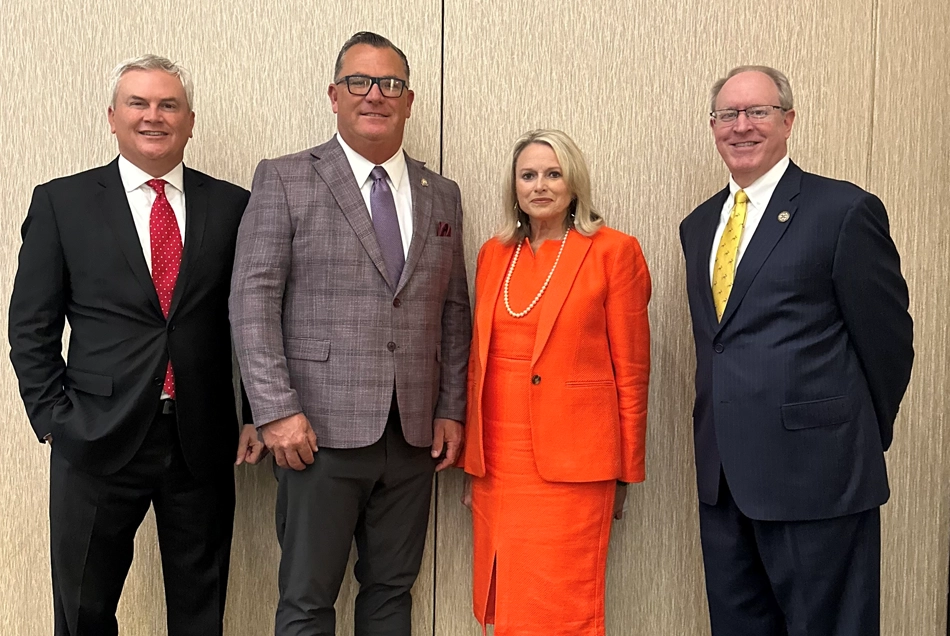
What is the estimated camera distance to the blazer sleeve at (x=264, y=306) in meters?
2.05

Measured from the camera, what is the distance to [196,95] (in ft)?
8.50

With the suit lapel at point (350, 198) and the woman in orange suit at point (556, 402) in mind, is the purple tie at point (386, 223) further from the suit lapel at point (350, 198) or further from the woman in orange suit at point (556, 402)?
the woman in orange suit at point (556, 402)

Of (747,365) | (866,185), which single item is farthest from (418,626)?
(866,185)

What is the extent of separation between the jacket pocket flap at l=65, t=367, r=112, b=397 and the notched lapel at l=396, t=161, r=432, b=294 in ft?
2.68

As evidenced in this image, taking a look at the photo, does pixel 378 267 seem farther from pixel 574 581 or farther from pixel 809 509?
pixel 809 509

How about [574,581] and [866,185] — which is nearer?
[574,581]

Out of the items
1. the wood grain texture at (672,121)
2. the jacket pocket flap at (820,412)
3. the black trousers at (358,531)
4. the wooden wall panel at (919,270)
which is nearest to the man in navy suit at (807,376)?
the jacket pocket flap at (820,412)

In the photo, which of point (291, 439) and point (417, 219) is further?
point (417, 219)

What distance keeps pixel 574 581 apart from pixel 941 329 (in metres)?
1.55

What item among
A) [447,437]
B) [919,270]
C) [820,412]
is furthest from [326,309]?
[919,270]

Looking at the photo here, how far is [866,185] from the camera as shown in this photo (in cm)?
261

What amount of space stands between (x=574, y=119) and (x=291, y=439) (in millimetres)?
1394

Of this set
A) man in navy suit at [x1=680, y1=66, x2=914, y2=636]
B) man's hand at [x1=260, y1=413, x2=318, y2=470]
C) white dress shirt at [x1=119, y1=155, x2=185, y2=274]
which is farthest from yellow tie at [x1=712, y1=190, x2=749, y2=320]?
white dress shirt at [x1=119, y1=155, x2=185, y2=274]

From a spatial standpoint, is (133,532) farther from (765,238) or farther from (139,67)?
(765,238)
